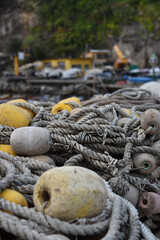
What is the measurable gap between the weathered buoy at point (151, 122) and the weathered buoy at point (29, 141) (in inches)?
33.6

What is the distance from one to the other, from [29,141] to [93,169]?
57 centimetres

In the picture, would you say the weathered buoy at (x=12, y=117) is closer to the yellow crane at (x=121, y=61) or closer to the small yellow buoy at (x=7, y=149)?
the small yellow buoy at (x=7, y=149)

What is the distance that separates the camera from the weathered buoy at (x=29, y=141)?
85.7 inches

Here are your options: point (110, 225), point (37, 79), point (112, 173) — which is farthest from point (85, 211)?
point (37, 79)

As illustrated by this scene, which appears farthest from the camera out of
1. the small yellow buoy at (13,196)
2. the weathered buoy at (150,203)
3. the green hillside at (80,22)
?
the green hillside at (80,22)

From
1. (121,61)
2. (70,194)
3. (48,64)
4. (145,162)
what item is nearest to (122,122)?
(145,162)

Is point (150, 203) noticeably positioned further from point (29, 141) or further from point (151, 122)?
point (29, 141)

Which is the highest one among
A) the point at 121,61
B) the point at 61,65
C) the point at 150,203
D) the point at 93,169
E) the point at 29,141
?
the point at 29,141

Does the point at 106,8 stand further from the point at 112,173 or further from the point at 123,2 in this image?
the point at 112,173

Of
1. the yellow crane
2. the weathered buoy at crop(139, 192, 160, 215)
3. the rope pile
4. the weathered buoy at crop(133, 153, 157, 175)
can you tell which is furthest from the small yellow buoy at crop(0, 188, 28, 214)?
the yellow crane

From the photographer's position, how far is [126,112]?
3.02m

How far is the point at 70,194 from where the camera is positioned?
4.64 ft

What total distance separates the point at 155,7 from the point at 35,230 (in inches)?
1220

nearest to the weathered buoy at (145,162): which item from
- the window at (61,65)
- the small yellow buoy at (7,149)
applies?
the small yellow buoy at (7,149)
